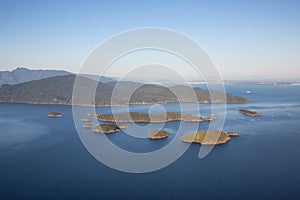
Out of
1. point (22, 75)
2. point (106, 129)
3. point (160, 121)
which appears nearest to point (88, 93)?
point (160, 121)

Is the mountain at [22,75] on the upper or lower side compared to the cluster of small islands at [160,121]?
upper

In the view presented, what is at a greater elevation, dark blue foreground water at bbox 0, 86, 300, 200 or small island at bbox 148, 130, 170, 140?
small island at bbox 148, 130, 170, 140

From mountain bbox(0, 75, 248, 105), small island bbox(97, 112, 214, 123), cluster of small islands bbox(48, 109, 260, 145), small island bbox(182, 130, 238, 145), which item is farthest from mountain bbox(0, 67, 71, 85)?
small island bbox(182, 130, 238, 145)

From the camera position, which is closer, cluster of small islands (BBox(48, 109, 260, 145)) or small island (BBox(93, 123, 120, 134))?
cluster of small islands (BBox(48, 109, 260, 145))

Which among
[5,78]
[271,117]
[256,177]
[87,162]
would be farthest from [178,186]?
[5,78]

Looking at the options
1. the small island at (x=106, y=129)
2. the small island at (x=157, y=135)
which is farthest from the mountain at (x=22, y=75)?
the small island at (x=157, y=135)

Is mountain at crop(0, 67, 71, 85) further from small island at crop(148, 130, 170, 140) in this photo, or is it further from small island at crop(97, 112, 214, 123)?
small island at crop(148, 130, 170, 140)

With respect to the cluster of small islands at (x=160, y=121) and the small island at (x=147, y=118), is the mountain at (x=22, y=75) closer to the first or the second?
the cluster of small islands at (x=160, y=121)

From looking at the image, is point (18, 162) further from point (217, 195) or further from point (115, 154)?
point (217, 195)
